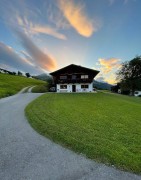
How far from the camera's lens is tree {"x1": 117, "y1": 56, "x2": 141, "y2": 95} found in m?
59.7

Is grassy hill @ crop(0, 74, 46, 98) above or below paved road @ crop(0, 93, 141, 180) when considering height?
above

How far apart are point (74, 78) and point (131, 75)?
22.4m

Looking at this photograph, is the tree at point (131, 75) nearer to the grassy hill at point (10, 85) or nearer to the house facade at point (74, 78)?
the house facade at point (74, 78)

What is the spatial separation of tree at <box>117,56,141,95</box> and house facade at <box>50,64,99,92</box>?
546 inches

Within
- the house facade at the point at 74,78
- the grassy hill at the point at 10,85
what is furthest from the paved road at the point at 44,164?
the house facade at the point at 74,78

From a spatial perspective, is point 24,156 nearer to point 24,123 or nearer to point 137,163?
point 137,163

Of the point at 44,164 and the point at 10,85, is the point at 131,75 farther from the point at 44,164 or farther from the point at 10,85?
the point at 44,164

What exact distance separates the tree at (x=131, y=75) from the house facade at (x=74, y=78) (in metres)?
13.9

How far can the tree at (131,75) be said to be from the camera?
5969 centimetres

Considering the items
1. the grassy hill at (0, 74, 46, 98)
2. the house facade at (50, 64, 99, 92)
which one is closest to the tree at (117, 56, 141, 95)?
the house facade at (50, 64, 99, 92)

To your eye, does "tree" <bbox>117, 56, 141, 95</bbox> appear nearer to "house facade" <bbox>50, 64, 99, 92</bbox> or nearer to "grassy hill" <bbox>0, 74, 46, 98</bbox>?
"house facade" <bbox>50, 64, 99, 92</bbox>

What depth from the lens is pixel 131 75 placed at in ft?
206

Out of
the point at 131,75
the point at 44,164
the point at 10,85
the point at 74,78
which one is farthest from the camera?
the point at 131,75

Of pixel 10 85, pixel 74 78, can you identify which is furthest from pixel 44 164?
pixel 10 85
